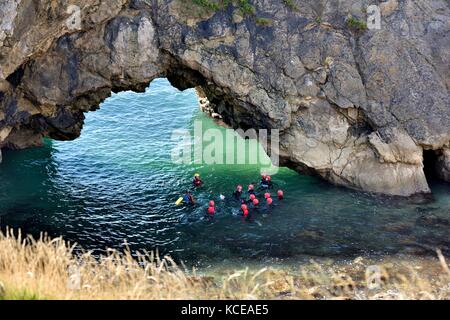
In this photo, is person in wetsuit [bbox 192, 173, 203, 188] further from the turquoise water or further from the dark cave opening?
the dark cave opening

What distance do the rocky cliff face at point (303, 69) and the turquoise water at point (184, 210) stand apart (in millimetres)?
2651

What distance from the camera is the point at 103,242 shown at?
88.6ft

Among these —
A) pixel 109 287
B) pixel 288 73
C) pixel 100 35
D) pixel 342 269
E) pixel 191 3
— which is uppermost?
pixel 191 3

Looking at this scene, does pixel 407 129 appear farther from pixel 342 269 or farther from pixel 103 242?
pixel 103 242

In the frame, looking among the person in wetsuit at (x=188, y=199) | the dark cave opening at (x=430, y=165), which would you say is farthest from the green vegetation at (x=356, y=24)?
the person in wetsuit at (x=188, y=199)

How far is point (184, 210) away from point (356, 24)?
15408mm

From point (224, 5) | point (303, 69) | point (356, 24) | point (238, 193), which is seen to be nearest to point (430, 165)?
point (356, 24)

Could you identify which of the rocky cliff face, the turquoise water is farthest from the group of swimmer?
the rocky cliff face

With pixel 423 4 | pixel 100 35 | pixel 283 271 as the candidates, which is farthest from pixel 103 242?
pixel 423 4

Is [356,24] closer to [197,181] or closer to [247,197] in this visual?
[247,197]

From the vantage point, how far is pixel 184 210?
30531mm

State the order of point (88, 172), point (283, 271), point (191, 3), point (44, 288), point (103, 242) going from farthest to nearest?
point (88, 172) < point (191, 3) < point (103, 242) < point (283, 271) < point (44, 288)

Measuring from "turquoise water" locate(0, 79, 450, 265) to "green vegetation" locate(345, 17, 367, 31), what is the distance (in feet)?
33.1

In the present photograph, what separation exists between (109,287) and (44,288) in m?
1.53
